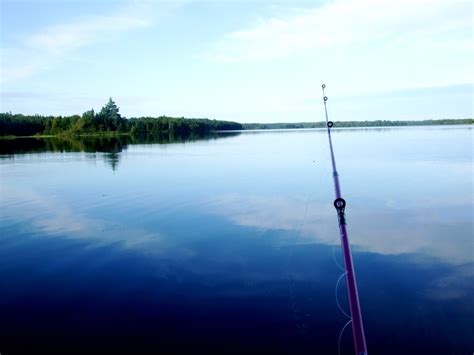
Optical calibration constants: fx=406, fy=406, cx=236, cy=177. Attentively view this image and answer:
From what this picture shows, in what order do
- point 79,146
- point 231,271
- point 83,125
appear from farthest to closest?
point 83,125 → point 79,146 → point 231,271

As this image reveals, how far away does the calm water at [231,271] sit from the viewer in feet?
23.4

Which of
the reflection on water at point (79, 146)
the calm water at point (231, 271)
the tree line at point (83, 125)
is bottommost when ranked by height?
the calm water at point (231, 271)

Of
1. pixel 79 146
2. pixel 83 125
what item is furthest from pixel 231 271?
pixel 83 125

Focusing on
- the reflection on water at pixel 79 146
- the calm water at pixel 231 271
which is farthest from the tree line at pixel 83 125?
the calm water at pixel 231 271

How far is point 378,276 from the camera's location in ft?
31.0

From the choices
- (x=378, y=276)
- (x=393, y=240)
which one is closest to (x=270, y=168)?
(x=393, y=240)

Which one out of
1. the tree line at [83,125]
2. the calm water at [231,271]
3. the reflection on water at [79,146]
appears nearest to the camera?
the calm water at [231,271]

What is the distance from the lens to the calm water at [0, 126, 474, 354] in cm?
714

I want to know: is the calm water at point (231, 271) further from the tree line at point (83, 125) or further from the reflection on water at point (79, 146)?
the tree line at point (83, 125)

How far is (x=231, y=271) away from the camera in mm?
10023

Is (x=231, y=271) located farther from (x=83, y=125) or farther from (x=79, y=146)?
(x=83, y=125)

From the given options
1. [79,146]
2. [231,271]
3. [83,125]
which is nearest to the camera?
[231,271]

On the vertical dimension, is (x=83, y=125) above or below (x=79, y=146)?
above

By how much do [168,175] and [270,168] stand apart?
831cm
